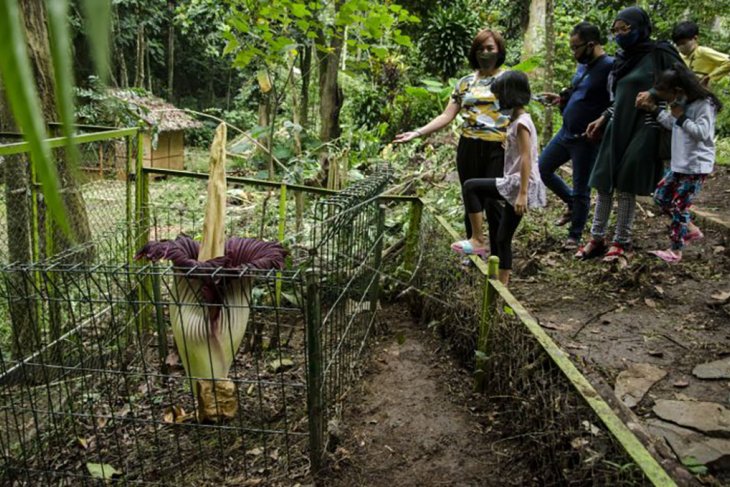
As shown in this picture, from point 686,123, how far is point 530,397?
2.14 m

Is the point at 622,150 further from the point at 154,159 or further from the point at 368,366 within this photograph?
the point at 154,159

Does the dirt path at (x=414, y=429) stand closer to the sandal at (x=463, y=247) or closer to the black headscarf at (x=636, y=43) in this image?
the sandal at (x=463, y=247)

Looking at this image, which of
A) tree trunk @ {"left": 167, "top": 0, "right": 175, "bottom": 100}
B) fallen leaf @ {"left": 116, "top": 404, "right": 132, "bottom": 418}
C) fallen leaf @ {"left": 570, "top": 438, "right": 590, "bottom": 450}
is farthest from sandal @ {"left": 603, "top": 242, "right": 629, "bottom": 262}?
tree trunk @ {"left": 167, "top": 0, "right": 175, "bottom": 100}

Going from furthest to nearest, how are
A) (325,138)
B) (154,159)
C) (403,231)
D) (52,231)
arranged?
(154,159), (325,138), (403,231), (52,231)

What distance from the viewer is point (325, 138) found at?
6.67 m

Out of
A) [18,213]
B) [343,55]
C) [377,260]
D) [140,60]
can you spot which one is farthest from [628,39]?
[140,60]

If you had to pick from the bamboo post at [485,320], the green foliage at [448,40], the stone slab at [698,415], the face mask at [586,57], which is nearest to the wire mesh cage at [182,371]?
the bamboo post at [485,320]

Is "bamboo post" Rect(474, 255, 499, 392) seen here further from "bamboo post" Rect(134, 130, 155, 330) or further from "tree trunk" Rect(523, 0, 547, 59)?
"tree trunk" Rect(523, 0, 547, 59)

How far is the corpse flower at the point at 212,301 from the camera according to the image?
2.57 m

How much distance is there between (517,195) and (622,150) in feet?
3.35

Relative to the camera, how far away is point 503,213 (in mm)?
3238

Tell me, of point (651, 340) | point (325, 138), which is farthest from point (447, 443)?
point (325, 138)

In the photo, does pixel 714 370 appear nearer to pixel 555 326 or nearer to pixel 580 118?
pixel 555 326

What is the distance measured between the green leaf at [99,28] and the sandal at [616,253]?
3.87 meters
